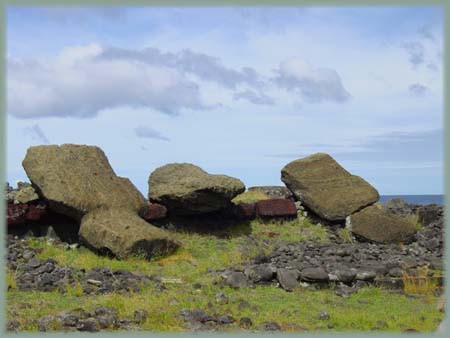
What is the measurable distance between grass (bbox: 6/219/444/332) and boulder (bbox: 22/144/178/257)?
39 centimetres

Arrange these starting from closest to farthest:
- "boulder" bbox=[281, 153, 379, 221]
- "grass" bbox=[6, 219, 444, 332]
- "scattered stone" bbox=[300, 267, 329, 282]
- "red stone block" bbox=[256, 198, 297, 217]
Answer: "grass" bbox=[6, 219, 444, 332], "scattered stone" bbox=[300, 267, 329, 282], "boulder" bbox=[281, 153, 379, 221], "red stone block" bbox=[256, 198, 297, 217]

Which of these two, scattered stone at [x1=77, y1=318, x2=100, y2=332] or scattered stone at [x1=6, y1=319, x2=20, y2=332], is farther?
scattered stone at [x1=6, y1=319, x2=20, y2=332]

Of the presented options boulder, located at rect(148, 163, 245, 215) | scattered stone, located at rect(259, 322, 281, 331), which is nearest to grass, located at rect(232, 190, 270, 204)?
boulder, located at rect(148, 163, 245, 215)

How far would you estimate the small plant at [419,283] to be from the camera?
1175 cm

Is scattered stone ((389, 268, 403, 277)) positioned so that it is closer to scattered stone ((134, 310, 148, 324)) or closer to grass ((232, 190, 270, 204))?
scattered stone ((134, 310, 148, 324))

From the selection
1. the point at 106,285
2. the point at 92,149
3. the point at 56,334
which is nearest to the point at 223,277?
the point at 106,285

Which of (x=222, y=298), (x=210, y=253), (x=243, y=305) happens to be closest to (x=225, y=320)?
(x=243, y=305)

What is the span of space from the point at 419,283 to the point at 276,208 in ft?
23.1

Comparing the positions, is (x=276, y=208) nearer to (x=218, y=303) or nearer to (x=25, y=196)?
(x=25, y=196)

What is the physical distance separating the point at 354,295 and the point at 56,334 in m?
5.41

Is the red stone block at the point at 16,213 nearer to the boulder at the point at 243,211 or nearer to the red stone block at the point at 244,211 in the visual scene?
the boulder at the point at 243,211

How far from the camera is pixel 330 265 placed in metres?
13.0

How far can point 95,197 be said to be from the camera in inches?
605

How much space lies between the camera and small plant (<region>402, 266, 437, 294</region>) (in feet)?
38.5
